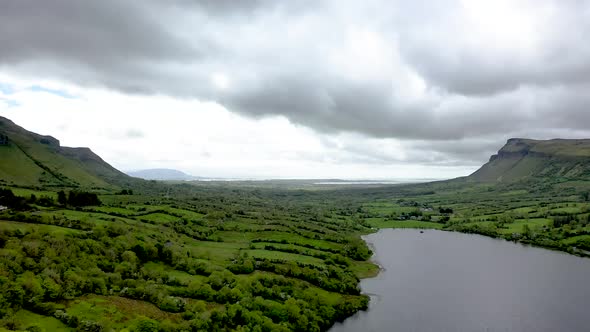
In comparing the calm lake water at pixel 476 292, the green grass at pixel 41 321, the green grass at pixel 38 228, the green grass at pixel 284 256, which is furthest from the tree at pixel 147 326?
the green grass at pixel 284 256

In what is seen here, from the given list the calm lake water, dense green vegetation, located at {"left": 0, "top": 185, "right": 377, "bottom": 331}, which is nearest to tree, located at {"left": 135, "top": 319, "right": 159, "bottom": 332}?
dense green vegetation, located at {"left": 0, "top": 185, "right": 377, "bottom": 331}

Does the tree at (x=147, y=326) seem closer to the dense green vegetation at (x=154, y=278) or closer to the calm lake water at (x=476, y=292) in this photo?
the dense green vegetation at (x=154, y=278)

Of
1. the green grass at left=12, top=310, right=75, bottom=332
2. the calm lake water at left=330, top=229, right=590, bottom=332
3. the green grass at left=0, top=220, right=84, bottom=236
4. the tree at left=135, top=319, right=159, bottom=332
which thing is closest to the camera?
the green grass at left=12, top=310, right=75, bottom=332

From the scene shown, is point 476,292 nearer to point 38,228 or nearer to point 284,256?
point 284,256

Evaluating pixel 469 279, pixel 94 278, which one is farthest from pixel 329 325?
pixel 469 279

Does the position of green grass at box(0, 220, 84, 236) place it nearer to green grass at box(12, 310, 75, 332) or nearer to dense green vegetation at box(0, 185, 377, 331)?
dense green vegetation at box(0, 185, 377, 331)

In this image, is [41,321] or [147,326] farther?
[147,326]

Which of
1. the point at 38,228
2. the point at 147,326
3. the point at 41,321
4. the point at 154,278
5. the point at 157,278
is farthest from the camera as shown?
the point at 157,278

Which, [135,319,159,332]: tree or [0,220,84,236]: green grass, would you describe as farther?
[0,220,84,236]: green grass

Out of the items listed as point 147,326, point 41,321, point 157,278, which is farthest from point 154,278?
point 41,321
